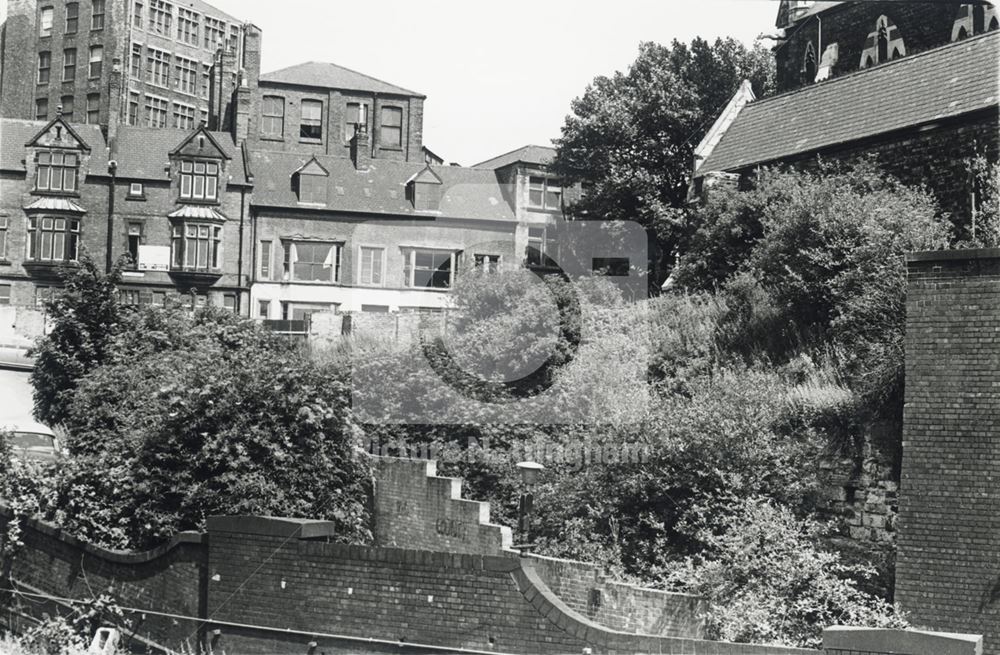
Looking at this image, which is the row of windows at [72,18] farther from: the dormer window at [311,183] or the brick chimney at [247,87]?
the dormer window at [311,183]

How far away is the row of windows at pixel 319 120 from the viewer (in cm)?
5250

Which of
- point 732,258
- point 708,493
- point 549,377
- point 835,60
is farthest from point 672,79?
point 708,493

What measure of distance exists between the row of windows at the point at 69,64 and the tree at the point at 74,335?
4403 cm

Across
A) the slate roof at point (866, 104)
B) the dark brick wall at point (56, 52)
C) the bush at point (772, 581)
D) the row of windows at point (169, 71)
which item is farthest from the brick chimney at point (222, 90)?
the bush at point (772, 581)

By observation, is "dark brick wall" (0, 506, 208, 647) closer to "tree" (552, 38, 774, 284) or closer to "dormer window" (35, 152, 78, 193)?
"tree" (552, 38, 774, 284)

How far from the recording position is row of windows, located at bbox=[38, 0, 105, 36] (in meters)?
66.1

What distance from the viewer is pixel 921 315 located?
14.8 meters

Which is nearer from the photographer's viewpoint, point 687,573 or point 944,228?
point 687,573

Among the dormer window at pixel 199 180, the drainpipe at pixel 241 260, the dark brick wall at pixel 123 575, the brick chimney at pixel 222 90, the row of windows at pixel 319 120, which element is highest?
the brick chimney at pixel 222 90

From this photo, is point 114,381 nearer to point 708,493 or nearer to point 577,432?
point 577,432

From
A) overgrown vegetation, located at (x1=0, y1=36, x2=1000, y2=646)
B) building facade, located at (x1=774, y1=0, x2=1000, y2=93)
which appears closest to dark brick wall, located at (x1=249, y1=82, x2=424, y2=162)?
building facade, located at (x1=774, y1=0, x2=1000, y2=93)

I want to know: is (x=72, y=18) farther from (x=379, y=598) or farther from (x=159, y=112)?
(x=379, y=598)

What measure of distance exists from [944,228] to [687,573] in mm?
8542

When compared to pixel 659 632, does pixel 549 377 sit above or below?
above
